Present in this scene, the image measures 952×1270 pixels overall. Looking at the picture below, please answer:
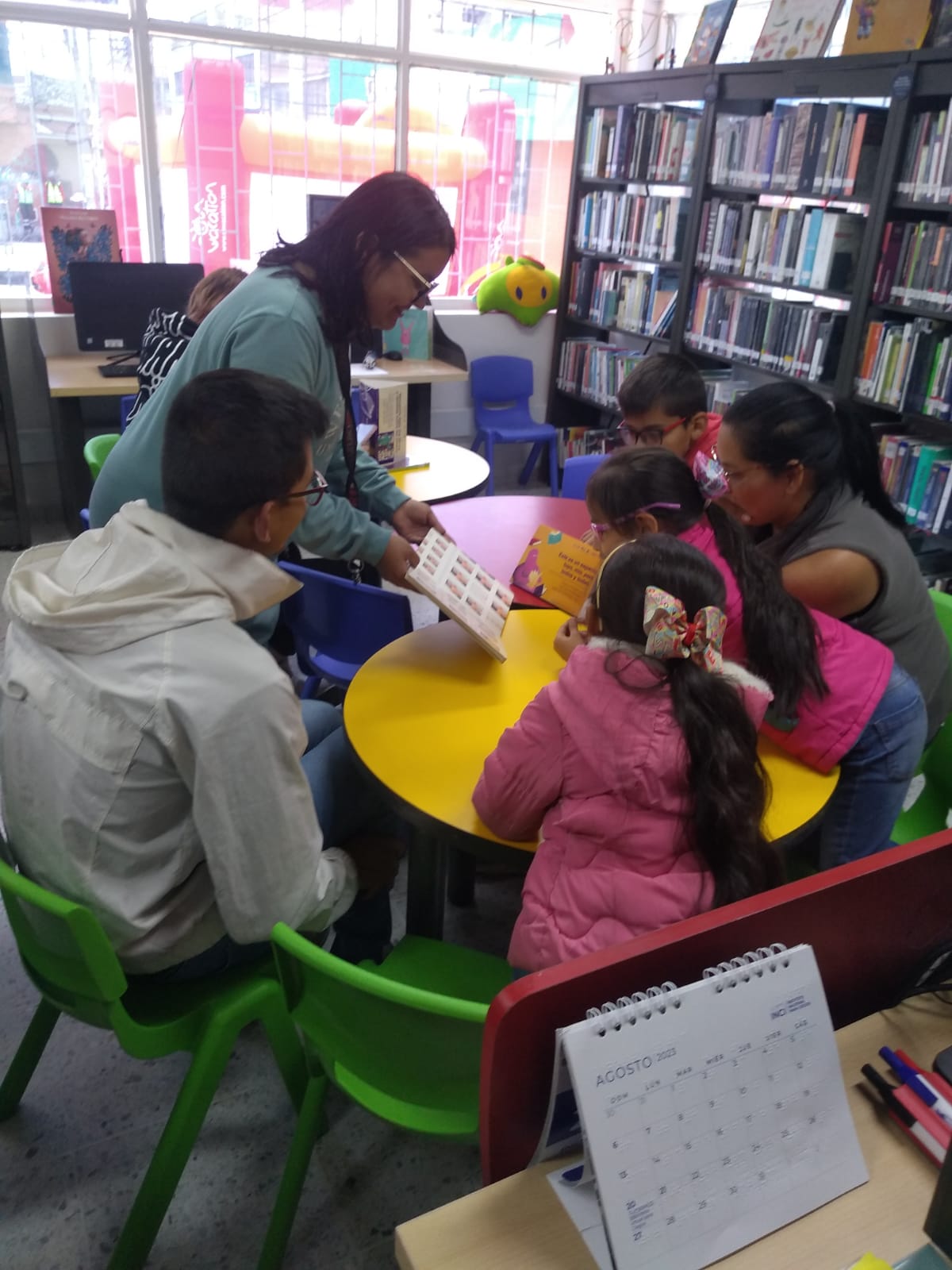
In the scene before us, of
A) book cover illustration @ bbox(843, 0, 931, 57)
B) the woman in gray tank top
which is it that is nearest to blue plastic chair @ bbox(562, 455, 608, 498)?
the woman in gray tank top

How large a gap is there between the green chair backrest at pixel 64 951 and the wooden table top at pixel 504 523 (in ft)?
4.05

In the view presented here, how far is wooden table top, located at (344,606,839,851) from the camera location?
1.36 meters

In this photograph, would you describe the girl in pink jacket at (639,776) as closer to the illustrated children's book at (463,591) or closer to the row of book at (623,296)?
the illustrated children's book at (463,591)

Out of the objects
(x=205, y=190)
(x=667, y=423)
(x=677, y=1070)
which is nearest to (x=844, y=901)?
(x=677, y=1070)

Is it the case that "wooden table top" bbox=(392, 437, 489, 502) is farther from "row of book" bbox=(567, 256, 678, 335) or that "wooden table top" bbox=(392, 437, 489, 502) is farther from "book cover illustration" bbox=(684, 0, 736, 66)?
"book cover illustration" bbox=(684, 0, 736, 66)

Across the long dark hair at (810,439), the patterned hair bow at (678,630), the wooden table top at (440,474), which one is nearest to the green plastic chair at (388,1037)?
the patterned hair bow at (678,630)

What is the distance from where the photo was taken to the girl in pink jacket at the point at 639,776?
3.82 feet

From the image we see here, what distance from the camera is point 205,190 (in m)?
4.50

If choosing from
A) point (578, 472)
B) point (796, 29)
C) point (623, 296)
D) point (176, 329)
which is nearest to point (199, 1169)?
point (578, 472)

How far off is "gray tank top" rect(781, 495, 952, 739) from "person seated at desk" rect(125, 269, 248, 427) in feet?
6.55

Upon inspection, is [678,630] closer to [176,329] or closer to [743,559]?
Result: [743,559]

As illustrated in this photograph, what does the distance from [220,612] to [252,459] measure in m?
0.20

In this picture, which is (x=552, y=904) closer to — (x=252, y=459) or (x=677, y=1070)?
(x=677, y=1070)

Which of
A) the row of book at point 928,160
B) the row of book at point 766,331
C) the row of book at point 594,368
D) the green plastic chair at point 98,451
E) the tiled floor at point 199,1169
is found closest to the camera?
the tiled floor at point 199,1169
